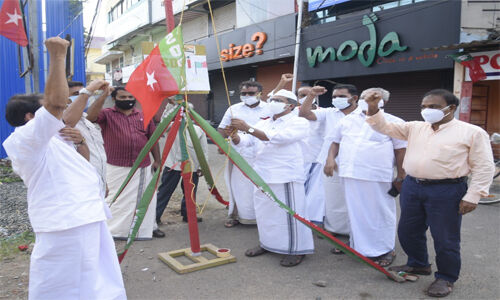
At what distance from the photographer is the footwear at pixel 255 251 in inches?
167

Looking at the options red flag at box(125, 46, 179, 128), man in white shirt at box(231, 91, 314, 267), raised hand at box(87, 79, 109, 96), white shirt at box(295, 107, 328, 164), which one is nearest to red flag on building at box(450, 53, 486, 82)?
white shirt at box(295, 107, 328, 164)

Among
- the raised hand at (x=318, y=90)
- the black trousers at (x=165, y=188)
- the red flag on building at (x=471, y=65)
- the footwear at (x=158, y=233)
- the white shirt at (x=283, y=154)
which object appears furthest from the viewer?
the red flag on building at (x=471, y=65)

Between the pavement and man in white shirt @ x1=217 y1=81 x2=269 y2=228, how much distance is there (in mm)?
474

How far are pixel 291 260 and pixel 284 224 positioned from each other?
0.35 metres

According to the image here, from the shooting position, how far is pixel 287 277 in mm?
3711

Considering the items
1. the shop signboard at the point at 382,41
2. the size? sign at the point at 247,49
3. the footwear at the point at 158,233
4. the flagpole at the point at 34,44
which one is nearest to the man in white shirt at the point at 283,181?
the footwear at the point at 158,233

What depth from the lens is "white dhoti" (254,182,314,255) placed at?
404 cm

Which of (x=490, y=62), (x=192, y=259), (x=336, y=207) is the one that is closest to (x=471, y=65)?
(x=490, y=62)

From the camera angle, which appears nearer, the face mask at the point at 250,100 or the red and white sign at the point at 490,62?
the face mask at the point at 250,100

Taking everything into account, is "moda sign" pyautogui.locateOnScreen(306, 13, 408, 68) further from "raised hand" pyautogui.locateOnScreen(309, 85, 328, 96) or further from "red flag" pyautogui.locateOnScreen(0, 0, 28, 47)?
"red flag" pyautogui.locateOnScreen(0, 0, 28, 47)

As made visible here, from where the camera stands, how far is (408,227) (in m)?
3.53

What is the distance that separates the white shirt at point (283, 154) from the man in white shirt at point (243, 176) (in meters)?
1.08

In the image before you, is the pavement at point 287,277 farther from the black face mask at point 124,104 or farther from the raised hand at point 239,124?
the black face mask at point 124,104

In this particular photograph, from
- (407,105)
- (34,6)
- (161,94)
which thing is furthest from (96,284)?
(407,105)
